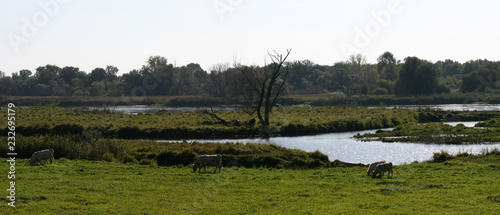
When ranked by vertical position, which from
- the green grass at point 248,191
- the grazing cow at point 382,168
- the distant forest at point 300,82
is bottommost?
the green grass at point 248,191

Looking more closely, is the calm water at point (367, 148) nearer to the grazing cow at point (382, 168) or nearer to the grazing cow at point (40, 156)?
the grazing cow at point (382, 168)

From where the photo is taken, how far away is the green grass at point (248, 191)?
14305mm

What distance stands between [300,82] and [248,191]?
166022 millimetres

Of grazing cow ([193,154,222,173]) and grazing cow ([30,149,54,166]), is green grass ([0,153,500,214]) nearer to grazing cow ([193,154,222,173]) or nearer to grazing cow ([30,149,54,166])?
grazing cow ([30,149,54,166])

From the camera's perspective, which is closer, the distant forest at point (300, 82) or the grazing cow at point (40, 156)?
the grazing cow at point (40, 156)

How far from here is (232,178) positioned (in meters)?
20.6

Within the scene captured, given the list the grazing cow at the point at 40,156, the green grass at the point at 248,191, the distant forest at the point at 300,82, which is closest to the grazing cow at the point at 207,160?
the green grass at the point at 248,191

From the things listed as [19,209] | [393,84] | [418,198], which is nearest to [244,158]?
[418,198]

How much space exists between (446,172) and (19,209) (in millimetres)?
17411

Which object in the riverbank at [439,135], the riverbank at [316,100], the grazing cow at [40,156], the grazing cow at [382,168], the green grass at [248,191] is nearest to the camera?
the green grass at [248,191]

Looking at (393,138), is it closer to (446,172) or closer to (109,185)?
(446,172)

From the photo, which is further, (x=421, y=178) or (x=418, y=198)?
(x=421, y=178)

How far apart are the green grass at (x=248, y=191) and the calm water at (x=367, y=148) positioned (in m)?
9.18

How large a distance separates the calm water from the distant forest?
194 feet
